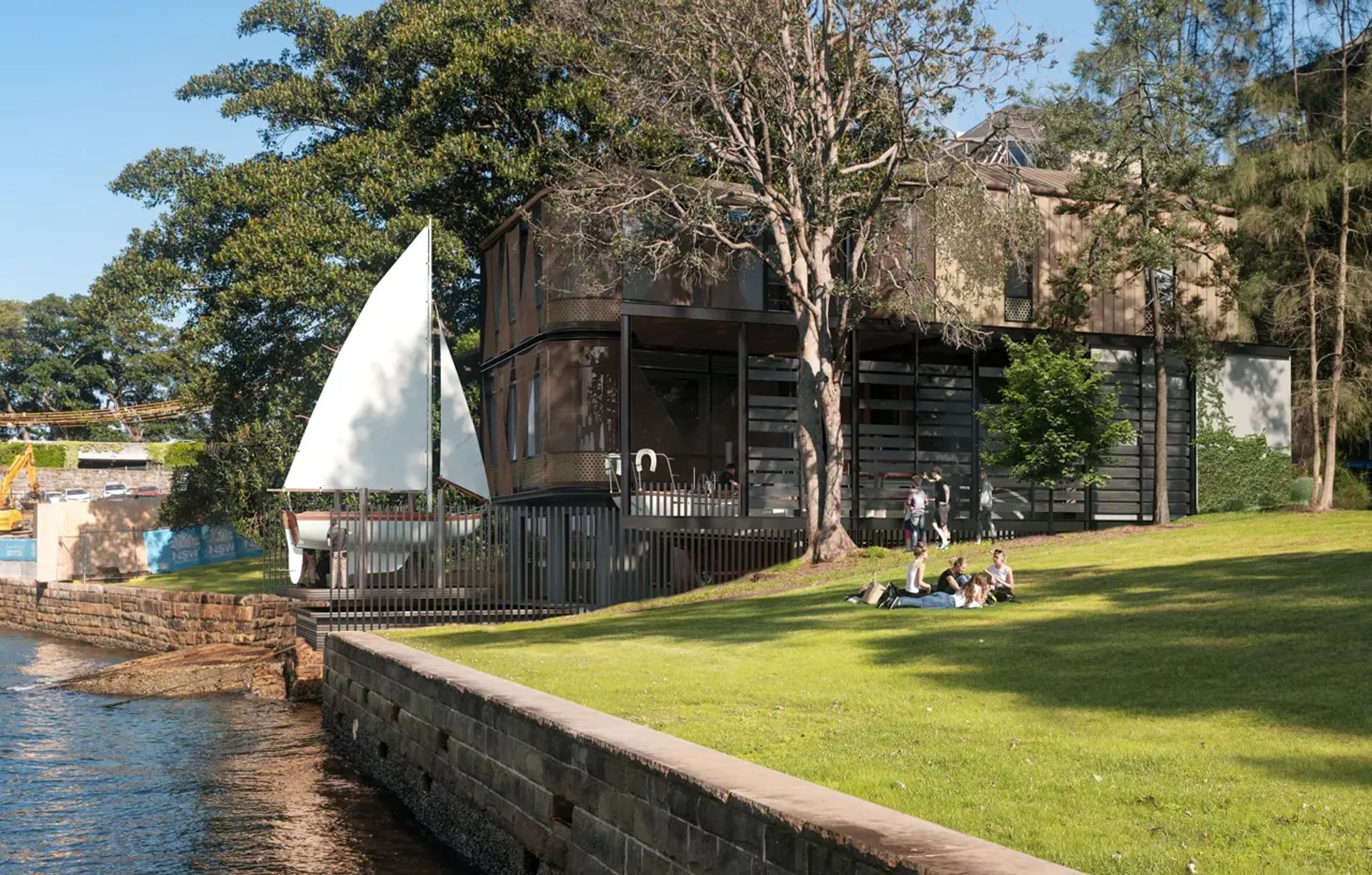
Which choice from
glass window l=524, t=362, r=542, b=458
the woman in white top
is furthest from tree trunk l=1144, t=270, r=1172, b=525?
glass window l=524, t=362, r=542, b=458

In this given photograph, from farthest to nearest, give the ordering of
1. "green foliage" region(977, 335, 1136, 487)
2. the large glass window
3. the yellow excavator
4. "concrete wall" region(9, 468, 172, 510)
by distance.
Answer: "concrete wall" region(9, 468, 172, 510), the yellow excavator, the large glass window, "green foliage" region(977, 335, 1136, 487)

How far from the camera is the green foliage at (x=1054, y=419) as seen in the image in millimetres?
27953

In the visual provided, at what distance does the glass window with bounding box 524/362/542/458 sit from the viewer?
3088cm

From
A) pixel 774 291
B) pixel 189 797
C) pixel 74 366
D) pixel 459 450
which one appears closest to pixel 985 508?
pixel 774 291

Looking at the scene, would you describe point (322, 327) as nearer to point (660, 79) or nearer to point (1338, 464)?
point (660, 79)

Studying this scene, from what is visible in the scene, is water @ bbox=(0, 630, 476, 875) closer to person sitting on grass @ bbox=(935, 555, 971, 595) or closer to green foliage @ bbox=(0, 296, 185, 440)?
person sitting on grass @ bbox=(935, 555, 971, 595)

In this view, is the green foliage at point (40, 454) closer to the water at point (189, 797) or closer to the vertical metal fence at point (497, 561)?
the vertical metal fence at point (497, 561)

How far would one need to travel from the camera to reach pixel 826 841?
6.75 metres

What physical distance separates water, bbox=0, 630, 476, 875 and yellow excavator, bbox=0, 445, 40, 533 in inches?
1677

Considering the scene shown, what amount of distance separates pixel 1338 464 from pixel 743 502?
17.2 m

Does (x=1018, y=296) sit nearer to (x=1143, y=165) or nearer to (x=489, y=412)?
(x=1143, y=165)

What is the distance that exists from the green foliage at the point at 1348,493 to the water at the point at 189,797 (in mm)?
24711

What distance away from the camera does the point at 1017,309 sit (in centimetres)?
3114

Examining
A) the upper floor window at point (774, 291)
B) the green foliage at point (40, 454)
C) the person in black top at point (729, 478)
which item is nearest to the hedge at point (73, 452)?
the green foliage at point (40, 454)
